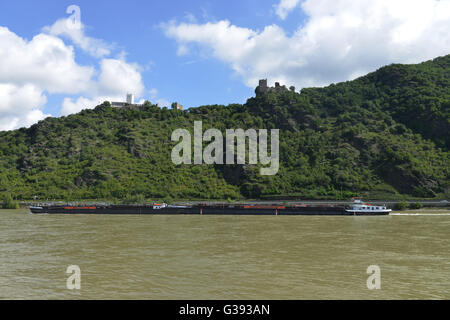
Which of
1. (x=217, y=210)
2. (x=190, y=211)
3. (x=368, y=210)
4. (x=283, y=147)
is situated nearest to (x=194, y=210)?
(x=190, y=211)

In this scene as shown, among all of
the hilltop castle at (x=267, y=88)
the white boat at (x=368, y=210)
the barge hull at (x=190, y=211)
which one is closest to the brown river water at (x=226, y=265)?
the white boat at (x=368, y=210)

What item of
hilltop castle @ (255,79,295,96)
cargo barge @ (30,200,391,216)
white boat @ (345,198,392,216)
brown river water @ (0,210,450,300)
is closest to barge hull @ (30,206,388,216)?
cargo barge @ (30,200,391,216)

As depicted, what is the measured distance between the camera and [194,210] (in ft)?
234

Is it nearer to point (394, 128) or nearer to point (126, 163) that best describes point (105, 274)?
point (126, 163)

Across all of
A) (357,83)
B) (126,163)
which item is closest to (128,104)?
(126,163)

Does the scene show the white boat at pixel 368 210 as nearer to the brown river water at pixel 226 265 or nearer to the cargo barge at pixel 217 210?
the cargo barge at pixel 217 210

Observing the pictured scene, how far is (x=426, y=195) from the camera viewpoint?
8619 cm

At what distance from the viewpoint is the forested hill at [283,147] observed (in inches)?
3792

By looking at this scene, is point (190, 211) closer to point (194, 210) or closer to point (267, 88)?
point (194, 210)

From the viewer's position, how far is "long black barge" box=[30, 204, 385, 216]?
66.8m

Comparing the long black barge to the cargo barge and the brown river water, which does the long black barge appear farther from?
the brown river water

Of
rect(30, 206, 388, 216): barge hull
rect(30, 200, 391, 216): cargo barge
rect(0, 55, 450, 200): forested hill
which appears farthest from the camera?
rect(0, 55, 450, 200): forested hill

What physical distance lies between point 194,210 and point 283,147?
54774 mm
